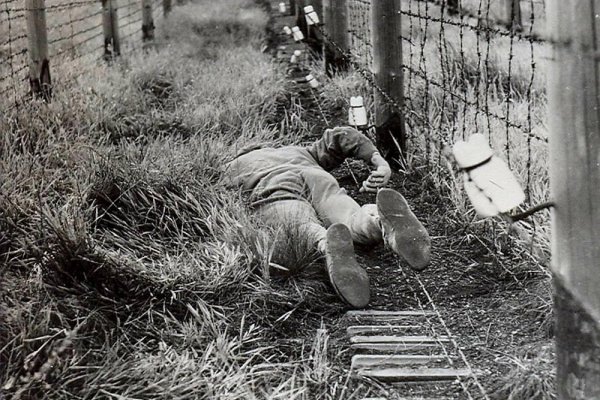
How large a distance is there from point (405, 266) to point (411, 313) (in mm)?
461

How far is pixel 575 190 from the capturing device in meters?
1.63

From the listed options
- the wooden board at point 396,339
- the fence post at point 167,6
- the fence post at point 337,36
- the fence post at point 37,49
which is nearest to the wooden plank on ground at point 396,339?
the wooden board at point 396,339

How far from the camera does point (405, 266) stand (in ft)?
10.8

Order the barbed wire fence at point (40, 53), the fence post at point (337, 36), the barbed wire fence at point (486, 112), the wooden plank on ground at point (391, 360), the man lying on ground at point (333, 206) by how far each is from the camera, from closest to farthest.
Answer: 1. the wooden plank on ground at point (391, 360)
2. the man lying on ground at point (333, 206)
3. the barbed wire fence at point (486, 112)
4. the barbed wire fence at point (40, 53)
5. the fence post at point (337, 36)

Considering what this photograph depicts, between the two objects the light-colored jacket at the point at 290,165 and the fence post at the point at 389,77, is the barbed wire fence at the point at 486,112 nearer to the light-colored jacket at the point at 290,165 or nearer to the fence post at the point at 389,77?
the fence post at the point at 389,77

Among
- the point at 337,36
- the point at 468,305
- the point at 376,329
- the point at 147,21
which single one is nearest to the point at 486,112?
the point at 468,305

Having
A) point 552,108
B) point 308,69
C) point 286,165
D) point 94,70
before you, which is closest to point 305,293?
point 286,165

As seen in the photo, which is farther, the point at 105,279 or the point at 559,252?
the point at 105,279

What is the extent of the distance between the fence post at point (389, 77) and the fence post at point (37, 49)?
222 cm

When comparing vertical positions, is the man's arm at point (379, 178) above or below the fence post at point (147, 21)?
below

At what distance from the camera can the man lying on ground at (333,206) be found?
2988mm

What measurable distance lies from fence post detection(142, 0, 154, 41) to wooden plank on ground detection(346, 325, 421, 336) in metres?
7.42

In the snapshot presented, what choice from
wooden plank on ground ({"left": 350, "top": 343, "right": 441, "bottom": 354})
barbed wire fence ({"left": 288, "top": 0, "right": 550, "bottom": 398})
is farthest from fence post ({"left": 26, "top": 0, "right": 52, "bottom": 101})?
wooden plank on ground ({"left": 350, "top": 343, "right": 441, "bottom": 354})

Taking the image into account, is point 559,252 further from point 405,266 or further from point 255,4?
point 255,4
